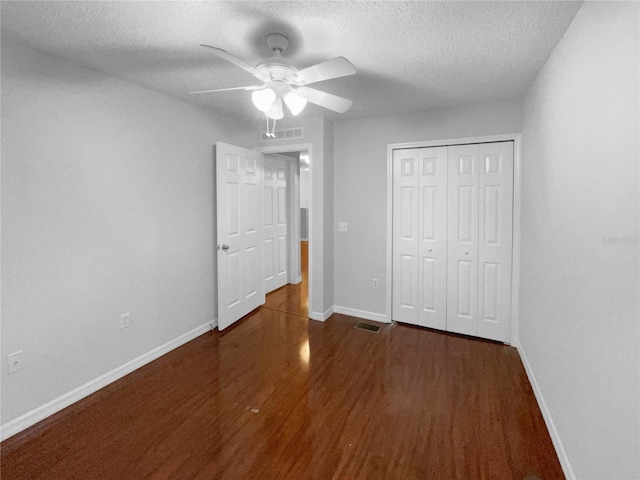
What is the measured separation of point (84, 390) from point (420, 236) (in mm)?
3196

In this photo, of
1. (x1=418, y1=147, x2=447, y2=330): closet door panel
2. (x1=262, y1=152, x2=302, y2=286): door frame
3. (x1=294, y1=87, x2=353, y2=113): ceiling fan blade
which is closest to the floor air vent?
(x1=418, y1=147, x2=447, y2=330): closet door panel

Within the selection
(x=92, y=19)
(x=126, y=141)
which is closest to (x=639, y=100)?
(x=92, y=19)

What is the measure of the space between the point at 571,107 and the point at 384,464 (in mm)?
2120

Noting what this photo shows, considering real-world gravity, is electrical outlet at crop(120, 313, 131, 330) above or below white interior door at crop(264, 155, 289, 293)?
below

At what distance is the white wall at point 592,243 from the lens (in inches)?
44.8

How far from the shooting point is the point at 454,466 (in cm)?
174

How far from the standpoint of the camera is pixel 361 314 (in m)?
3.87

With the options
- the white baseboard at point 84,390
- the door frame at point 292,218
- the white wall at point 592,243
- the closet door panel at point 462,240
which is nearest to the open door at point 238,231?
the white baseboard at point 84,390

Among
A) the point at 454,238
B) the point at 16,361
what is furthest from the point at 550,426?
the point at 16,361

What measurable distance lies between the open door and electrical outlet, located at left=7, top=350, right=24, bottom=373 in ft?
5.41

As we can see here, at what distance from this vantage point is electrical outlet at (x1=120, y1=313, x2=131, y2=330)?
2.62 metres

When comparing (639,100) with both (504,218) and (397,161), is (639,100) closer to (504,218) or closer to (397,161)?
(504,218)

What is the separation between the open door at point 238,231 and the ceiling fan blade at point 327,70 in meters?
1.77

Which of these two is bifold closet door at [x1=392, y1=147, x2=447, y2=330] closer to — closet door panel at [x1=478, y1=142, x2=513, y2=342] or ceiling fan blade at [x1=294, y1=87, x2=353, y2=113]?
closet door panel at [x1=478, y1=142, x2=513, y2=342]
